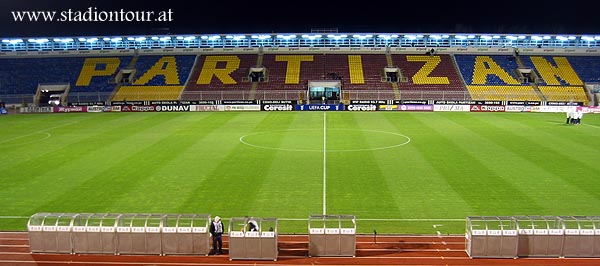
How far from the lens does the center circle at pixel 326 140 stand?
100 feet

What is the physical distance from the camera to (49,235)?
47.0 ft

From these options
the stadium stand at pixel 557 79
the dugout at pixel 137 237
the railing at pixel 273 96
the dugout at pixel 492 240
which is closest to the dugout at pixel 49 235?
the dugout at pixel 137 237

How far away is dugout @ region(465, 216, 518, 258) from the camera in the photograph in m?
13.8

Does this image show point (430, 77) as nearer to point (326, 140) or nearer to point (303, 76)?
point (303, 76)

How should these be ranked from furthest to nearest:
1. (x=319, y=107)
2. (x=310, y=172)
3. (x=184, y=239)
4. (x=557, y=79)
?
(x=557, y=79)
(x=319, y=107)
(x=310, y=172)
(x=184, y=239)

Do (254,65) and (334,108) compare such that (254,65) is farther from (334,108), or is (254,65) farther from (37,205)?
(37,205)

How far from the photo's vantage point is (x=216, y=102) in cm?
5769

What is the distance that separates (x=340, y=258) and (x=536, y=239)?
5.33 m

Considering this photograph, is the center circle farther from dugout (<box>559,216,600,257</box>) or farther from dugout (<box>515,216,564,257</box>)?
dugout (<box>559,216,600,257</box>)

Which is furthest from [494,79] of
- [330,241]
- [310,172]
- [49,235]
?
[49,235]

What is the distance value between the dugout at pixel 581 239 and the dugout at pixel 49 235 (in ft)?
44.3

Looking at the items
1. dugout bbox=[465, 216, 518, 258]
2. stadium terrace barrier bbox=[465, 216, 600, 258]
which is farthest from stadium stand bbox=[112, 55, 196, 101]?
stadium terrace barrier bbox=[465, 216, 600, 258]

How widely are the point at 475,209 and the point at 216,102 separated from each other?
42781 mm

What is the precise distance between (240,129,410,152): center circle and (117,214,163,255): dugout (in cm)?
1627
